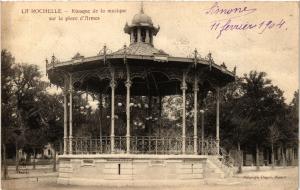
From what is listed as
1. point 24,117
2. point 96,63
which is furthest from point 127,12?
point 24,117

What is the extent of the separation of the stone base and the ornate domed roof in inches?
329

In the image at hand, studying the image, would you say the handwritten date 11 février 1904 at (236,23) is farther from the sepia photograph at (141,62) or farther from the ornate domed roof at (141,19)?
the ornate domed roof at (141,19)

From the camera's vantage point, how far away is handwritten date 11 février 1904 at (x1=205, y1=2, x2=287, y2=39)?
2280 centimetres

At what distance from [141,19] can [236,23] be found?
20.8 ft

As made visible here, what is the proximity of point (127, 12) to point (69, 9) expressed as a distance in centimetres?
337

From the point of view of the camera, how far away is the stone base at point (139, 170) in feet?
77.3

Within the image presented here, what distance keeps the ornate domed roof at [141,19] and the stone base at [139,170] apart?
8358 mm

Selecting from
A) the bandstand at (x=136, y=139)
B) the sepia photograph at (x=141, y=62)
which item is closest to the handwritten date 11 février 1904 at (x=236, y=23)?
the sepia photograph at (x=141, y=62)

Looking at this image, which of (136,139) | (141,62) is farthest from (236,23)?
(136,139)

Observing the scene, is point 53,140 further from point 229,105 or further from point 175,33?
point 175,33

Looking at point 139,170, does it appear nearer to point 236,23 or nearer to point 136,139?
point 136,139

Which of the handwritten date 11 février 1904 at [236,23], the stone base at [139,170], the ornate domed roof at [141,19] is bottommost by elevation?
the stone base at [139,170]

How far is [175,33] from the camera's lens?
30.5 metres

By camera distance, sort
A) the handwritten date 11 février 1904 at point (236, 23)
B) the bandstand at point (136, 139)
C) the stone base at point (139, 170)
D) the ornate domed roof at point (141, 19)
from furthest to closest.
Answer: the ornate domed roof at point (141, 19), the bandstand at point (136, 139), the stone base at point (139, 170), the handwritten date 11 février 1904 at point (236, 23)
